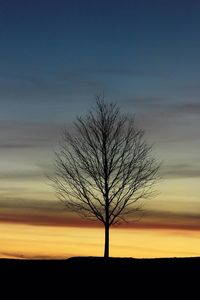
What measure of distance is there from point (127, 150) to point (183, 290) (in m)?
14.8

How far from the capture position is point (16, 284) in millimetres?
24406

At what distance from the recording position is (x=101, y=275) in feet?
85.6

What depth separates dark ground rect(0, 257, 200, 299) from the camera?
76.9ft

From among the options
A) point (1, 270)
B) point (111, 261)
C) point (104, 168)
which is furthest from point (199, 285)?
point (104, 168)

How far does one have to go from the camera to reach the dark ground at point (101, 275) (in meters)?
23.5

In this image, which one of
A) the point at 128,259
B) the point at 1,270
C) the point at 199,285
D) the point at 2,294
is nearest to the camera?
the point at 2,294

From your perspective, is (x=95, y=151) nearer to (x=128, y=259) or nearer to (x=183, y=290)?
(x=128, y=259)

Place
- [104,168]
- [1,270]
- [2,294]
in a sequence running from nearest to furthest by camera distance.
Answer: [2,294] < [1,270] < [104,168]

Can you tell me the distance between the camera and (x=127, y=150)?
1462 inches

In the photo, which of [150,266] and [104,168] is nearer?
[150,266]

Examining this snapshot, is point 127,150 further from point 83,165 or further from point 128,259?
point 128,259

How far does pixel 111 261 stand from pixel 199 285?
6033mm

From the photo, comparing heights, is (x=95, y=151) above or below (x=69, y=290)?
above

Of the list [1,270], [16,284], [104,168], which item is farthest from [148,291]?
[104,168]
